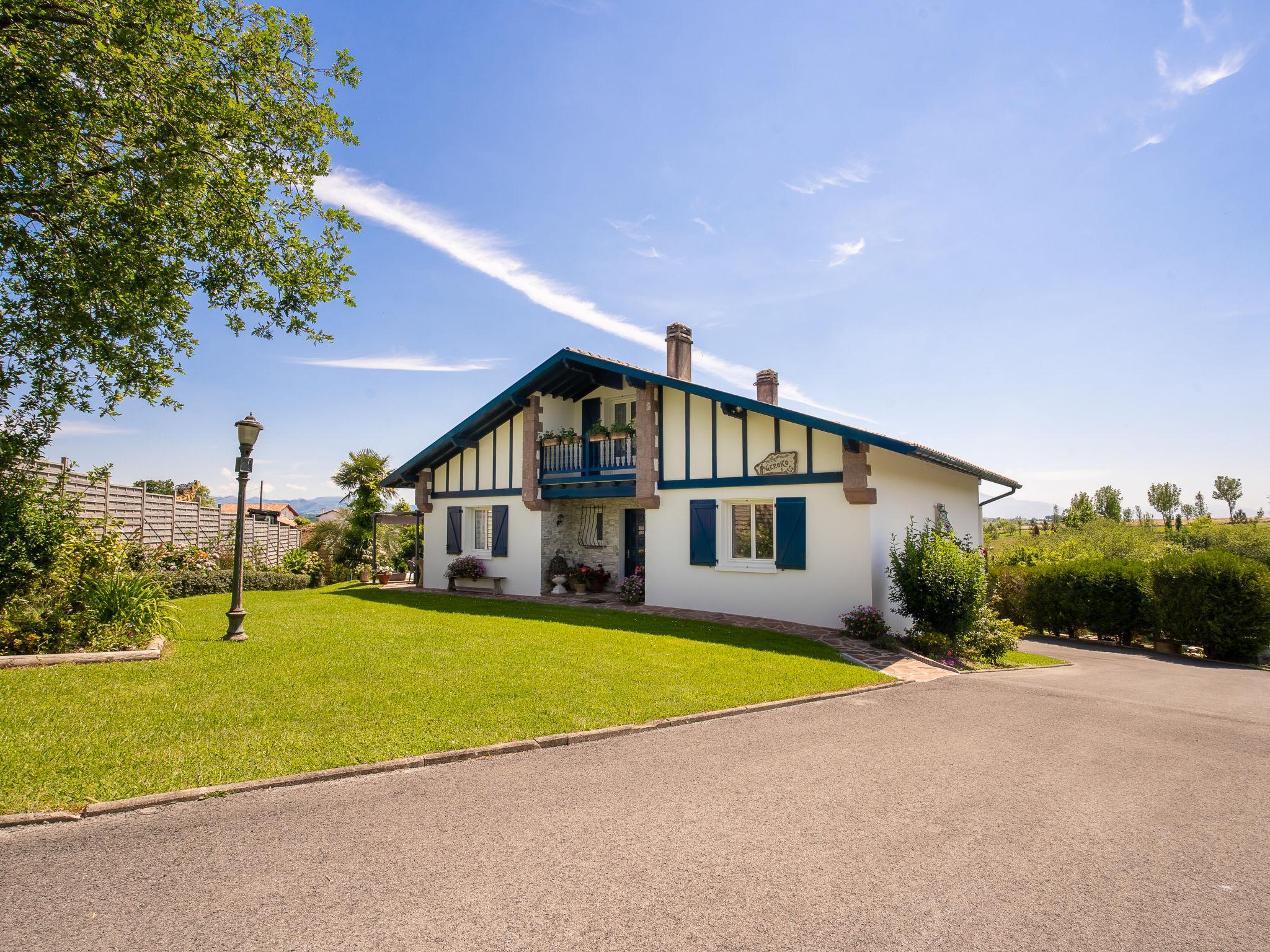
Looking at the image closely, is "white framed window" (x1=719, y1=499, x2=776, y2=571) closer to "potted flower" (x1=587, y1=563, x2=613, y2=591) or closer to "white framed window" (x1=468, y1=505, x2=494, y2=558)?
"potted flower" (x1=587, y1=563, x2=613, y2=591)

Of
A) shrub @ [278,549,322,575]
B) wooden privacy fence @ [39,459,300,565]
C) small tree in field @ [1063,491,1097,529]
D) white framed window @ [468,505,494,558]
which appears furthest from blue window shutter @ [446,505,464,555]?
small tree in field @ [1063,491,1097,529]

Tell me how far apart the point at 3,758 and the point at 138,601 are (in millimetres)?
4837

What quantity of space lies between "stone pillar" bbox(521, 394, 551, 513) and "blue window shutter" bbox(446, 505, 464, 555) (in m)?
2.89

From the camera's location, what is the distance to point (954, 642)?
11.0 metres

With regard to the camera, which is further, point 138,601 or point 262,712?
point 138,601

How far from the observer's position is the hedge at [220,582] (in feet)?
47.2

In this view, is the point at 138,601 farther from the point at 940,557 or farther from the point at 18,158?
the point at 940,557

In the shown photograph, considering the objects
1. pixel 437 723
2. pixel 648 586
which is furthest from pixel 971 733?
pixel 648 586

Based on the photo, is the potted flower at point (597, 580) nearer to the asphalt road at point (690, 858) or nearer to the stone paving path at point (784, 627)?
the stone paving path at point (784, 627)

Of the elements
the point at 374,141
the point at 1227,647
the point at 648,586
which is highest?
the point at 374,141

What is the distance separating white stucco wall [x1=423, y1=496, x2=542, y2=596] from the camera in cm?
1728

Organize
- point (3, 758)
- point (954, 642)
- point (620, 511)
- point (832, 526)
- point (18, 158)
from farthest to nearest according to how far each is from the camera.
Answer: point (620, 511) < point (832, 526) < point (954, 642) < point (18, 158) < point (3, 758)

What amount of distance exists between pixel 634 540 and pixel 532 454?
3518 millimetres

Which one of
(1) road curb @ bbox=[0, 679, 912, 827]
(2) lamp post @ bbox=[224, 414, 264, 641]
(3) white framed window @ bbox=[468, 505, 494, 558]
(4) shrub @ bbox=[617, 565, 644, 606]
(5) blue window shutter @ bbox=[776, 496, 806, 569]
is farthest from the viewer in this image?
(3) white framed window @ bbox=[468, 505, 494, 558]
